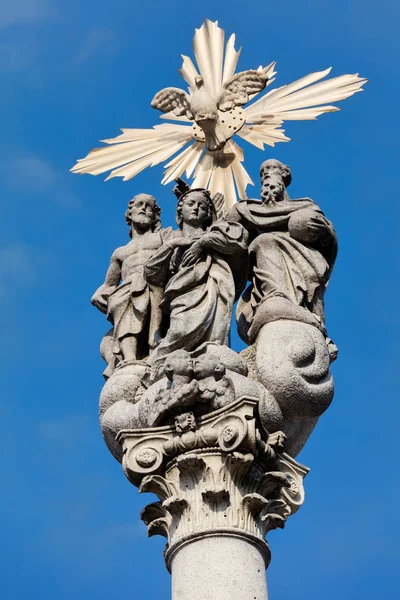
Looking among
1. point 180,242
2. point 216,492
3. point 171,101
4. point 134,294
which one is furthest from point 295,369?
point 171,101

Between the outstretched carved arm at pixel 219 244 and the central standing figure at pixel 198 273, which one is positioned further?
the outstretched carved arm at pixel 219 244

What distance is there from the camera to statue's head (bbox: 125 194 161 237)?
48.3 ft

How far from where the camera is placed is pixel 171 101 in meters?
15.7

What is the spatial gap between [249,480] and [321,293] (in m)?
2.77

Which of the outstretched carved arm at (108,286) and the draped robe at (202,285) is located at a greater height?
the outstretched carved arm at (108,286)

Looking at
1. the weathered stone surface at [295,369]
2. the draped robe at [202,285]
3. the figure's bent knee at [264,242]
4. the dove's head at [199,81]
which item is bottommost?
the weathered stone surface at [295,369]

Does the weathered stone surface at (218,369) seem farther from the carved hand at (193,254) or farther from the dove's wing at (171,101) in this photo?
the dove's wing at (171,101)

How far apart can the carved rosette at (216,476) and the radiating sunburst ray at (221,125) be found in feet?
12.9

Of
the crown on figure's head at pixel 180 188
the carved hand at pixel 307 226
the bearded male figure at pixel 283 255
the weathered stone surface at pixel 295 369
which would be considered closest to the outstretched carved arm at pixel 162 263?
the bearded male figure at pixel 283 255

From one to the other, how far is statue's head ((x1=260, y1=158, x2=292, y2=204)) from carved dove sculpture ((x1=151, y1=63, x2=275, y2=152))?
88cm

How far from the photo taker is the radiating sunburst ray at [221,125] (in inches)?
592

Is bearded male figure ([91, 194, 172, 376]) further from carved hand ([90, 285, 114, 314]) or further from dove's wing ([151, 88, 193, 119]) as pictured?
dove's wing ([151, 88, 193, 119])

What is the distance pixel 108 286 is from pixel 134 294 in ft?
2.19

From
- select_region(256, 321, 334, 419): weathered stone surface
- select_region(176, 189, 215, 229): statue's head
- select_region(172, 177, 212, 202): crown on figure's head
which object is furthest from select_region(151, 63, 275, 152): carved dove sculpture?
select_region(256, 321, 334, 419): weathered stone surface
